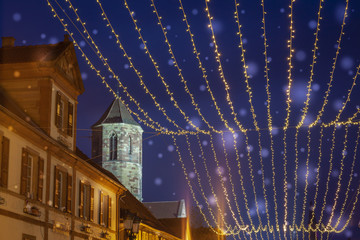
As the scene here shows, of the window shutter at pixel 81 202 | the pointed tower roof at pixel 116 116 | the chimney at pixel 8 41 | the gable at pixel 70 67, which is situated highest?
the pointed tower roof at pixel 116 116

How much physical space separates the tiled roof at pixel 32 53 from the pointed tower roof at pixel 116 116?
167 feet

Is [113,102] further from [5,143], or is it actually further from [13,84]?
[5,143]

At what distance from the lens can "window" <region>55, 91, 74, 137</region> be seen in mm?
22547

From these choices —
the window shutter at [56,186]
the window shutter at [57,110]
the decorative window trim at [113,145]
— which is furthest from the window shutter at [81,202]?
the decorative window trim at [113,145]

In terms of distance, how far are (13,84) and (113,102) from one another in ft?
185

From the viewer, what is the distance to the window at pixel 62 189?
70.4ft

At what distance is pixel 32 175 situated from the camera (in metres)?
19.3

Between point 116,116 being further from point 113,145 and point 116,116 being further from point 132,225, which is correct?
point 132,225

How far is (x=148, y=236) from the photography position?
3928 centimetres

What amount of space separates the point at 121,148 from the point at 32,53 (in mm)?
50688

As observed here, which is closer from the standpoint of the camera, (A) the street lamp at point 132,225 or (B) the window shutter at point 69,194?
(B) the window shutter at point 69,194

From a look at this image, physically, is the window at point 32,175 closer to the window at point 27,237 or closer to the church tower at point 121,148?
the window at point 27,237

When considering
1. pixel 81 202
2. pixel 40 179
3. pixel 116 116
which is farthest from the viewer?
pixel 116 116

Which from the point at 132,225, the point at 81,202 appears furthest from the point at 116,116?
the point at 81,202
